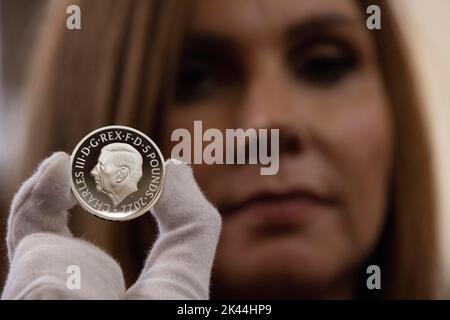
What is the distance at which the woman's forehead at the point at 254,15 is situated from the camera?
65 centimetres

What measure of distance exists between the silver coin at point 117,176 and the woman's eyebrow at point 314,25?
0.65ft

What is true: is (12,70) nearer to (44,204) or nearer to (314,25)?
(44,204)

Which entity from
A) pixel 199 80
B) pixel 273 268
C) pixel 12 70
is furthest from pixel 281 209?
pixel 12 70

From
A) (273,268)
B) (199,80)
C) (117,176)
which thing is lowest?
(273,268)

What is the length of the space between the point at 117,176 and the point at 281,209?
175 mm

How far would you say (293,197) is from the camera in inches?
25.1

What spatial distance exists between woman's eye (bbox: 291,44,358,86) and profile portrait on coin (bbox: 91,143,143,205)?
0.20m

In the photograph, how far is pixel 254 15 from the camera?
0.65m

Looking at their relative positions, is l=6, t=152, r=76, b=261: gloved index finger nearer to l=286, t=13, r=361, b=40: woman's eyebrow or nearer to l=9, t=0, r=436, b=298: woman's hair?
l=9, t=0, r=436, b=298: woman's hair

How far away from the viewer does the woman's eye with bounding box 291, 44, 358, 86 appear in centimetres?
66

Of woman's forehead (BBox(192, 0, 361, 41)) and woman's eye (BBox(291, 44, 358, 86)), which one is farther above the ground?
woman's forehead (BBox(192, 0, 361, 41))

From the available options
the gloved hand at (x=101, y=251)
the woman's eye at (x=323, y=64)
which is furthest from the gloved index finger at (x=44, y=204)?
the woman's eye at (x=323, y=64)

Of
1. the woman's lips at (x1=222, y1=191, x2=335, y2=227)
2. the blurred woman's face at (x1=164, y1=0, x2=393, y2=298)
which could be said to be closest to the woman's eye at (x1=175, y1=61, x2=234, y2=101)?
the blurred woman's face at (x1=164, y1=0, x2=393, y2=298)
